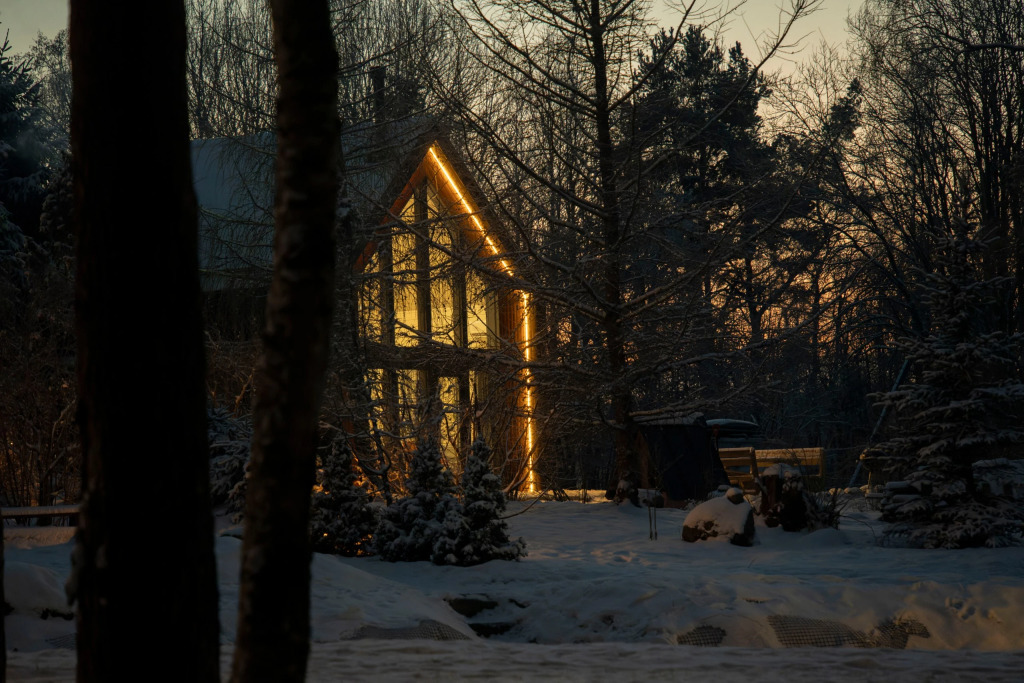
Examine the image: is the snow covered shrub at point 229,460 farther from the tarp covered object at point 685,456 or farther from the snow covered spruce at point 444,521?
the tarp covered object at point 685,456

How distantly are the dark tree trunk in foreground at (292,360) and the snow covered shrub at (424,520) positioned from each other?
6596 mm

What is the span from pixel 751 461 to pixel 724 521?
6.78 m

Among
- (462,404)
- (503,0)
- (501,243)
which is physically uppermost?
(503,0)

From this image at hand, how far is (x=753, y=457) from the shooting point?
17016mm

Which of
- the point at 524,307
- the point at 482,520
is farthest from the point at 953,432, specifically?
the point at 524,307

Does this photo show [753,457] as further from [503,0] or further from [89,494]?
[89,494]

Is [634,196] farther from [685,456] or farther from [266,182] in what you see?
[266,182]

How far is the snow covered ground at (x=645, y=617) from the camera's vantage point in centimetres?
555

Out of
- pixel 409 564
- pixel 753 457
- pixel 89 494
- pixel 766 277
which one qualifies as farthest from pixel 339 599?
pixel 766 277

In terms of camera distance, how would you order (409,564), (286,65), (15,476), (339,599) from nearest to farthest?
(286,65) → (339,599) → (409,564) → (15,476)

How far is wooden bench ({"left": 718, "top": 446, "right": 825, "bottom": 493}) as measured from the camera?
670 inches

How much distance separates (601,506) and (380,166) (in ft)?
21.2

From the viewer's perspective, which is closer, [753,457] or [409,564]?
[409,564]

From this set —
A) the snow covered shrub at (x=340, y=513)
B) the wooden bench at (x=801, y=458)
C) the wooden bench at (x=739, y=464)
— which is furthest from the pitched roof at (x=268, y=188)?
the wooden bench at (x=801, y=458)
